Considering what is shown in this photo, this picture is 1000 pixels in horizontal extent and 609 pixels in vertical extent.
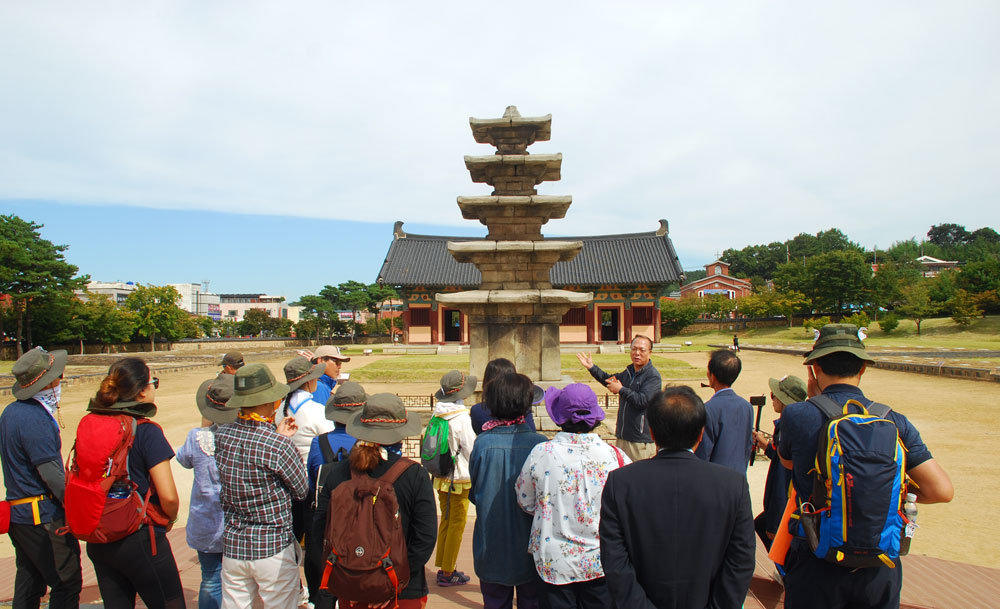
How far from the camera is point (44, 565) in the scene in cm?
344

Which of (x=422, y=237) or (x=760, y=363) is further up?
(x=422, y=237)

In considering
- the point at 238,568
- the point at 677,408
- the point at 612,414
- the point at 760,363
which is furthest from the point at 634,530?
the point at 760,363

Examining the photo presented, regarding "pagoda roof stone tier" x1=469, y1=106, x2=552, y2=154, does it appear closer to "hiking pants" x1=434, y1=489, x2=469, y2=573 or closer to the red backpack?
"hiking pants" x1=434, y1=489, x2=469, y2=573

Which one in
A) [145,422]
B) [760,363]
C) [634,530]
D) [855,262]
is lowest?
[760,363]

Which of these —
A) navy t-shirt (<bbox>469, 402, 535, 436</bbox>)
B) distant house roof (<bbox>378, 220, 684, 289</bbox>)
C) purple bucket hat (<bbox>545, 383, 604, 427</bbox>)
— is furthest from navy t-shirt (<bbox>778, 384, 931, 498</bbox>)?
distant house roof (<bbox>378, 220, 684, 289</bbox>)

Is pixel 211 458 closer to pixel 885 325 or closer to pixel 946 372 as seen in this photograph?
pixel 946 372

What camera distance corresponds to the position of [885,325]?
38000 millimetres

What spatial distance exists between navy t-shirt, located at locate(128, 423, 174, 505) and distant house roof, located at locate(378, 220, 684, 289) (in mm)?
29801

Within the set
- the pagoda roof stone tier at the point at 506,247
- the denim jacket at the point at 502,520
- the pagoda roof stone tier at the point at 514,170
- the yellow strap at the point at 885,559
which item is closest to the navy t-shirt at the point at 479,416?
the denim jacket at the point at 502,520

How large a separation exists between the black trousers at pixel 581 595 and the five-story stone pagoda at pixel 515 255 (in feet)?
18.1

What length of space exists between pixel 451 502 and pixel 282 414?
63.7 inches

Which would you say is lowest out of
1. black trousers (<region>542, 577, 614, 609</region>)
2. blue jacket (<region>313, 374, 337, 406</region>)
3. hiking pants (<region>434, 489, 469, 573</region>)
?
hiking pants (<region>434, 489, 469, 573</region>)

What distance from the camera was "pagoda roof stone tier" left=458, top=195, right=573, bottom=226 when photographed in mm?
8547

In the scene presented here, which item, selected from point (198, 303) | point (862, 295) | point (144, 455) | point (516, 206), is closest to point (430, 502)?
point (144, 455)
